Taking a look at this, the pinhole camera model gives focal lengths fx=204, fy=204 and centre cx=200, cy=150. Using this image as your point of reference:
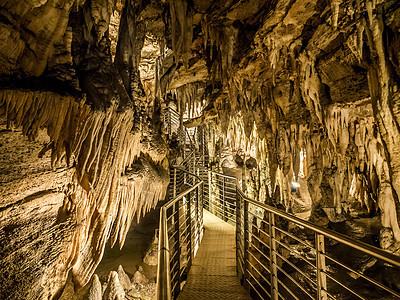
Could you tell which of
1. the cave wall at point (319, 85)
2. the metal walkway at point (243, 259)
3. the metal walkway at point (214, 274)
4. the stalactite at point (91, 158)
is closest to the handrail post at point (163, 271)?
the metal walkway at point (243, 259)

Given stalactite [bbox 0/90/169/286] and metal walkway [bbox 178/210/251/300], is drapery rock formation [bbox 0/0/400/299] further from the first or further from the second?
metal walkway [bbox 178/210/251/300]

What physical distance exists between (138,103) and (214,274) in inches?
140

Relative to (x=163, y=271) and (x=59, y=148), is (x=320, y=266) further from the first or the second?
(x=59, y=148)

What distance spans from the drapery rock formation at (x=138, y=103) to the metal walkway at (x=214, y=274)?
1526mm

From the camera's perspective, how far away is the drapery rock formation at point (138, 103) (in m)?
2.22

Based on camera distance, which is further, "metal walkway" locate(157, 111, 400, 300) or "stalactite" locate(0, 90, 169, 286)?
"stalactite" locate(0, 90, 169, 286)

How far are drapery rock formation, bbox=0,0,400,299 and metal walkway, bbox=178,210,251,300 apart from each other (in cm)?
153

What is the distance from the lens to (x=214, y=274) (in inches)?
99.7

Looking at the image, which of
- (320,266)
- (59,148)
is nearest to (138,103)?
(59,148)

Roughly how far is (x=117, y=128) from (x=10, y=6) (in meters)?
1.85

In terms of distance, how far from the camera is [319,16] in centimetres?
359

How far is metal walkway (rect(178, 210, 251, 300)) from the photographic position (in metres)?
2.12

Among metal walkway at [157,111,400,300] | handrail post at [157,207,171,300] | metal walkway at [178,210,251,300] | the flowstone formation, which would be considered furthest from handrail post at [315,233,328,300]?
the flowstone formation

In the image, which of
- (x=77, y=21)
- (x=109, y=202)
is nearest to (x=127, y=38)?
(x=77, y=21)
